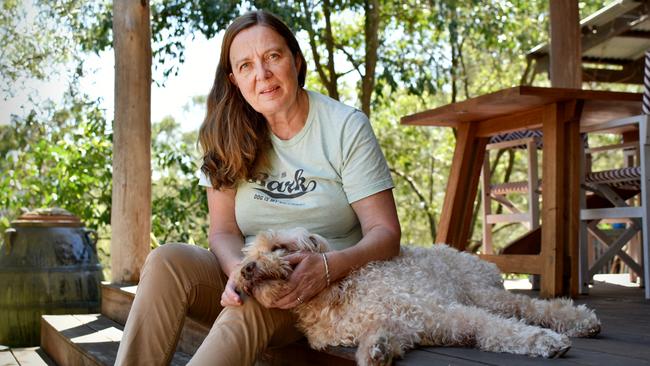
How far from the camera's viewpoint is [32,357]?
4.38 meters

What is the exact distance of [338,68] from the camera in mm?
10031

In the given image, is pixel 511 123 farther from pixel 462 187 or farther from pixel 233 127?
pixel 233 127

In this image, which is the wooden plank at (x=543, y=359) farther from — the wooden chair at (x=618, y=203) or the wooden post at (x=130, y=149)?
the wooden post at (x=130, y=149)

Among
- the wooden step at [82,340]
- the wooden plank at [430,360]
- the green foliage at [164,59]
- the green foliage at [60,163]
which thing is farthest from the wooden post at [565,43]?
the green foliage at [60,163]

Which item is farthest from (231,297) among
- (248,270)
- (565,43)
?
(565,43)

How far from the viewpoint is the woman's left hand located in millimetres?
1954

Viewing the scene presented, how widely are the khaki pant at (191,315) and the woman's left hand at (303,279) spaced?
3.1 inches

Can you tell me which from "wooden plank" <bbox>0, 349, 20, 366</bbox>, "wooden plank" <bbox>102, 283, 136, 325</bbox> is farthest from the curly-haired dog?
"wooden plank" <bbox>0, 349, 20, 366</bbox>

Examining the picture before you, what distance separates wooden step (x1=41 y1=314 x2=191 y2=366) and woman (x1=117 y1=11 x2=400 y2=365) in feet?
2.98

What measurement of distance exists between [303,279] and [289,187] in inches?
17.5

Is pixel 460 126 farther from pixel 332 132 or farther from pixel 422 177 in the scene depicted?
pixel 422 177

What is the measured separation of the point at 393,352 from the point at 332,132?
0.79 m

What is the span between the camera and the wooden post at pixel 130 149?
453 centimetres

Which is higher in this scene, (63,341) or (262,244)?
(262,244)
